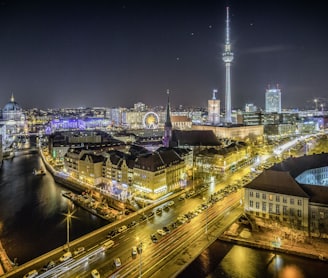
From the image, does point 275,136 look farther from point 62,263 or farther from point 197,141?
point 62,263

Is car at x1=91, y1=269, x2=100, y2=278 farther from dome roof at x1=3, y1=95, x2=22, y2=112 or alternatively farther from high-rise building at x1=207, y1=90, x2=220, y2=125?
dome roof at x1=3, y1=95, x2=22, y2=112

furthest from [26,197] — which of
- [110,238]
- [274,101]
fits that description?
A: [274,101]

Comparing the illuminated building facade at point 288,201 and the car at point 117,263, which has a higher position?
the illuminated building facade at point 288,201

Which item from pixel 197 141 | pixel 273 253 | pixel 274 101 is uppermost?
pixel 274 101

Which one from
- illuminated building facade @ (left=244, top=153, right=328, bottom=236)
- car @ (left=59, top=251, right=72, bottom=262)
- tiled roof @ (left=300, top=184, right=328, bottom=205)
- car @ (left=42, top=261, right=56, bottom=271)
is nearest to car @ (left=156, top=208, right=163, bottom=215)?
illuminated building facade @ (left=244, top=153, right=328, bottom=236)

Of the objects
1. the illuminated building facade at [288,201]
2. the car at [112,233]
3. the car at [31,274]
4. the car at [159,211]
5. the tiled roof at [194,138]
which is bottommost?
the car at [31,274]

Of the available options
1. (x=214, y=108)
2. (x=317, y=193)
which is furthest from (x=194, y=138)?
(x=214, y=108)

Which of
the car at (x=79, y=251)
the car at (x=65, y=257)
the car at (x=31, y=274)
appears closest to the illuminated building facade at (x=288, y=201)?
the car at (x=79, y=251)

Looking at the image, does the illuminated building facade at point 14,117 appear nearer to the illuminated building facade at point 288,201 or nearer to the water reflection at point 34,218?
the water reflection at point 34,218

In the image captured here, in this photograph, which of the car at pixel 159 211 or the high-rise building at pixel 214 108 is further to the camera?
the high-rise building at pixel 214 108
